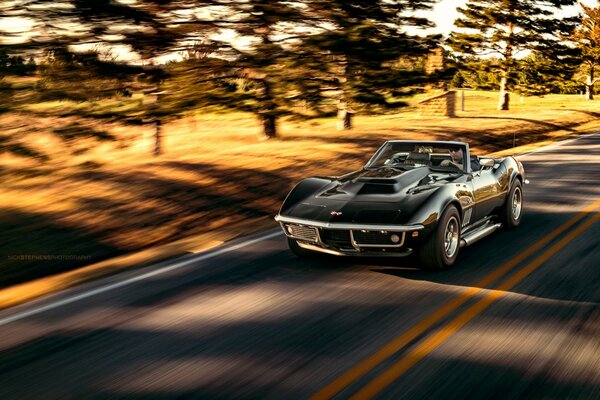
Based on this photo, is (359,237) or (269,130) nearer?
(359,237)

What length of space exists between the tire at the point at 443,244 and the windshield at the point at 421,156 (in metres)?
0.98

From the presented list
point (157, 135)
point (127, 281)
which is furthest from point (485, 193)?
point (157, 135)

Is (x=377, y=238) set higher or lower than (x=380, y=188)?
lower

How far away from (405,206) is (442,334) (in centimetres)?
191

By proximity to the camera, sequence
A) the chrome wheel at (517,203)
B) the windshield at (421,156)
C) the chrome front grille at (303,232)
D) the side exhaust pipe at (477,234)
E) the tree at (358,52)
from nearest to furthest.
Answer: the chrome front grille at (303,232) → the side exhaust pipe at (477,234) → the windshield at (421,156) → the chrome wheel at (517,203) → the tree at (358,52)

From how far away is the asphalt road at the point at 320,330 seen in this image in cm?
444

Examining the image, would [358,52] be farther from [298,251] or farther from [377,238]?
[377,238]

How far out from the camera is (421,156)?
8.51 m

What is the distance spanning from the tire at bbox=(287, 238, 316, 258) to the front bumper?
1.53ft

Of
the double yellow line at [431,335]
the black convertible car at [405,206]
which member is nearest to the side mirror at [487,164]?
the black convertible car at [405,206]

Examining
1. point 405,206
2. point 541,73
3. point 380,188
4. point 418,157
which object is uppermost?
point 541,73

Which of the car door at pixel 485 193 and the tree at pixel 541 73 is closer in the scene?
the car door at pixel 485 193

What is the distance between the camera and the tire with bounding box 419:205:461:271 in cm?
686

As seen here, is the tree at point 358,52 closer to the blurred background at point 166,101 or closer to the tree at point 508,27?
the blurred background at point 166,101
